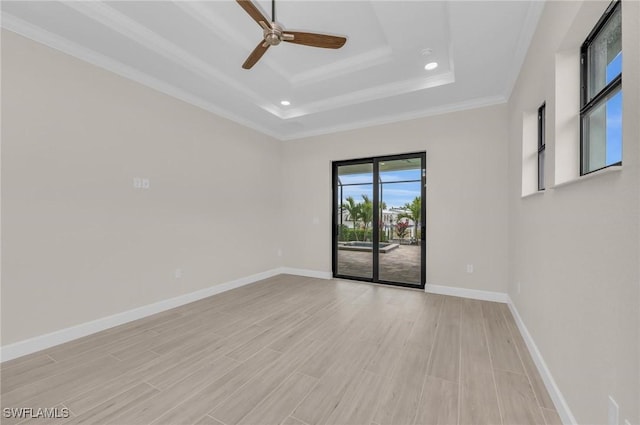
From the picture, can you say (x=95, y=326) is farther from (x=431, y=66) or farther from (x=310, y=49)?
(x=431, y=66)

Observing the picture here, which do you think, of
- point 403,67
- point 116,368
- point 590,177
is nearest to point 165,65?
point 403,67

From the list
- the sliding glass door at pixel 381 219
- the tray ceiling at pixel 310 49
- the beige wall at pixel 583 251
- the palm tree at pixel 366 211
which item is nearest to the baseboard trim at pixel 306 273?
the sliding glass door at pixel 381 219

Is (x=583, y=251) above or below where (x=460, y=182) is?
below

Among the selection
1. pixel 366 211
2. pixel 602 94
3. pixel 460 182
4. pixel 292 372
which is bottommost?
pixel 292 372

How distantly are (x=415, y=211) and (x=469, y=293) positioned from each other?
1.44 meters

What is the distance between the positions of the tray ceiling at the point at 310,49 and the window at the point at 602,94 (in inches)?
32.7

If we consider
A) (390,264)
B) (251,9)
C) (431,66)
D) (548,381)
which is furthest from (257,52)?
(390,264)

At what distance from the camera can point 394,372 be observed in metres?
1.97

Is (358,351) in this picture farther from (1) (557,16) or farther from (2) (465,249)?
(1) (557,16)

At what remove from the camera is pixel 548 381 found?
5.66 feet

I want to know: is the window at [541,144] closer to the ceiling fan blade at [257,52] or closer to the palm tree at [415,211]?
the palm tree at [415,211]

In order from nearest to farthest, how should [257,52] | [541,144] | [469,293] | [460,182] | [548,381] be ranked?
[548,381]
[257,52]
[541,144]
[469,293]
[460,182]

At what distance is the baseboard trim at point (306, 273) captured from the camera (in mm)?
4887

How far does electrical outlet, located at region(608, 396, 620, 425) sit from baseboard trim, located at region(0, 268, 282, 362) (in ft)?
12.6
